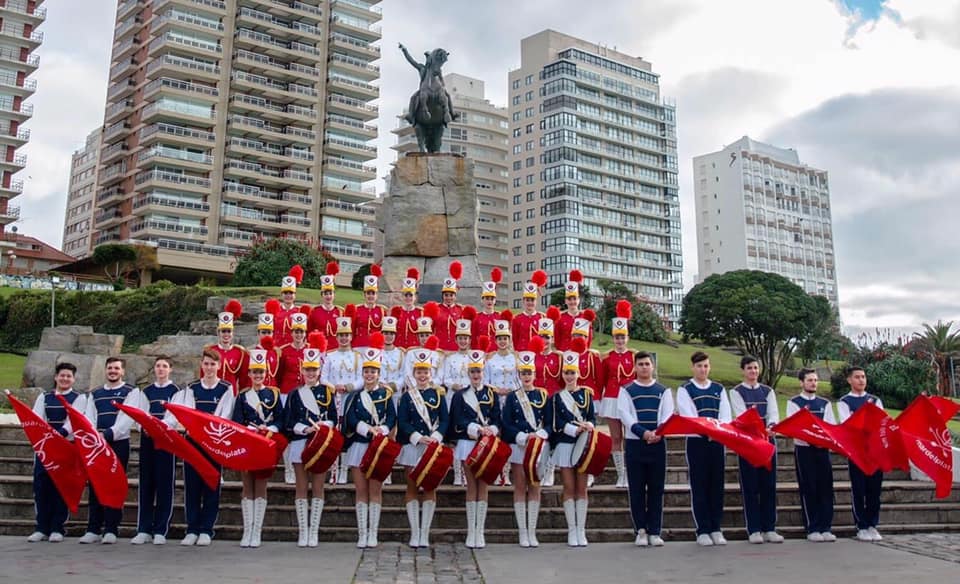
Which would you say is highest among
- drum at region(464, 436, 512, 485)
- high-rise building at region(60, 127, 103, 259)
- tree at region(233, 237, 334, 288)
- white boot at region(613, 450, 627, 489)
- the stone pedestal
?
high-rise building at region(60, 127, 103, 259)

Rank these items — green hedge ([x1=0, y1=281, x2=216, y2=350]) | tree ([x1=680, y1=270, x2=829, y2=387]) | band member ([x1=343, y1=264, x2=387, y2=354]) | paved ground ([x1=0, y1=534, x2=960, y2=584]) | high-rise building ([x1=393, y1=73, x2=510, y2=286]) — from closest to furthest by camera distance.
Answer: paved ground ([x1=0, y1=534, x2=960, y2=584]) < band member ([x1=343, y1=264, x2=387, y2=354]) < green hedge ([x1=0, y1=281, x2=216, y2=350]) < tree ([x1=680, y1=270, x2=829, y2=387]) < high-rise building ([x1=393, y1=73, x2=510, y2=286])

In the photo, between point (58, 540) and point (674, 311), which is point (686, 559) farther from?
point (674, 311)

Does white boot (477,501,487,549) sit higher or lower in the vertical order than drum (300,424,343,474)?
lower

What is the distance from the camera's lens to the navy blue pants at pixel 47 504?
27.6 feet

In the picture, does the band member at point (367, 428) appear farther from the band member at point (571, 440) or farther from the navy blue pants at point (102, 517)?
the navy blue pants at point (102, 517)

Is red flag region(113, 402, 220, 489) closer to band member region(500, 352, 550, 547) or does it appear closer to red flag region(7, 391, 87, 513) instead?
red flag region(7, 391, 87, 513)

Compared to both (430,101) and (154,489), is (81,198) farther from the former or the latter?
(154,489)

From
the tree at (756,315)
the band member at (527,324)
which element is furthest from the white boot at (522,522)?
the tree at (756,315)

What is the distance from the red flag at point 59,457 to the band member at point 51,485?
0.10m

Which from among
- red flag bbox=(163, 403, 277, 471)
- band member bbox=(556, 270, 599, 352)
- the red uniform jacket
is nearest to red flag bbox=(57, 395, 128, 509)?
red flag bbox=(163, 403, 277, 471)

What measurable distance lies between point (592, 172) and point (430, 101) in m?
65.6

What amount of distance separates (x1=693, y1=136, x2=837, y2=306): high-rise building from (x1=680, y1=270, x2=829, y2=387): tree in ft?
191

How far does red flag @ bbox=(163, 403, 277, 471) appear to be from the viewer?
26.5 feet

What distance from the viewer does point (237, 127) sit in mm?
62656
